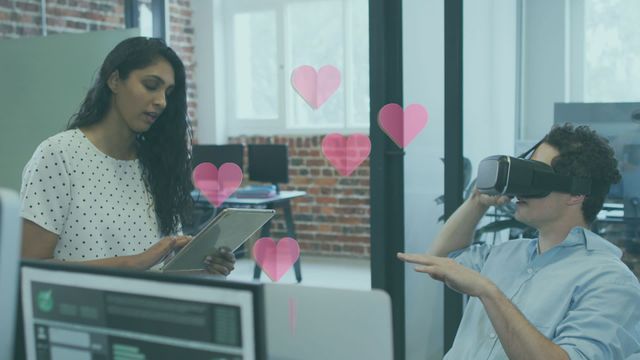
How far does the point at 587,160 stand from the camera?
4.89ft

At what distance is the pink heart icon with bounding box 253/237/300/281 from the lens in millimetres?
5125

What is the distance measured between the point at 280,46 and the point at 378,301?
211 inches

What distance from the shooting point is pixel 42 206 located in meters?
1.54

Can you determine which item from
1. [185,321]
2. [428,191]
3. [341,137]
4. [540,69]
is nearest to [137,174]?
[185,321]

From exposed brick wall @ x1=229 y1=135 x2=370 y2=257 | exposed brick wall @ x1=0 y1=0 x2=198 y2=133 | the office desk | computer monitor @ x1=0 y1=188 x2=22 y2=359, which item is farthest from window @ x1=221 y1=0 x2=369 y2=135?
computer monitor @ x1=0 y1=188 x2=22 y2=359

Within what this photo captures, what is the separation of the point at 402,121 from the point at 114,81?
48.6 inches

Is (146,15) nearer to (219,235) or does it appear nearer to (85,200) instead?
(85,200)

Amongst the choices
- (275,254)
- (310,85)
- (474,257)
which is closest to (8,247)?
(474,257)

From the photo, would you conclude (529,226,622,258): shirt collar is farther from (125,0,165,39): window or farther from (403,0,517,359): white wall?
(125,0,165,39): window

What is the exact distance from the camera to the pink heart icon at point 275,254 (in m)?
5.12

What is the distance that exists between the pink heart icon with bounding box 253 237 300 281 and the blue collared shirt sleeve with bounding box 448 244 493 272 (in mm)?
3262

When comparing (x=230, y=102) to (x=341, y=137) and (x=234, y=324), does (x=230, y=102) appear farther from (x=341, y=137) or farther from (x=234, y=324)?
(x=234, y=324)

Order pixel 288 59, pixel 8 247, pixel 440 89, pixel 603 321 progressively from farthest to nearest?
pixel 288 59 < pixel 440 89 < pixel 603 321 < pixel 8 247

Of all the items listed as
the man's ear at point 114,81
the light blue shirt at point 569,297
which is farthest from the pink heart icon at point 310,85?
the light blue shirt at point 569,297
